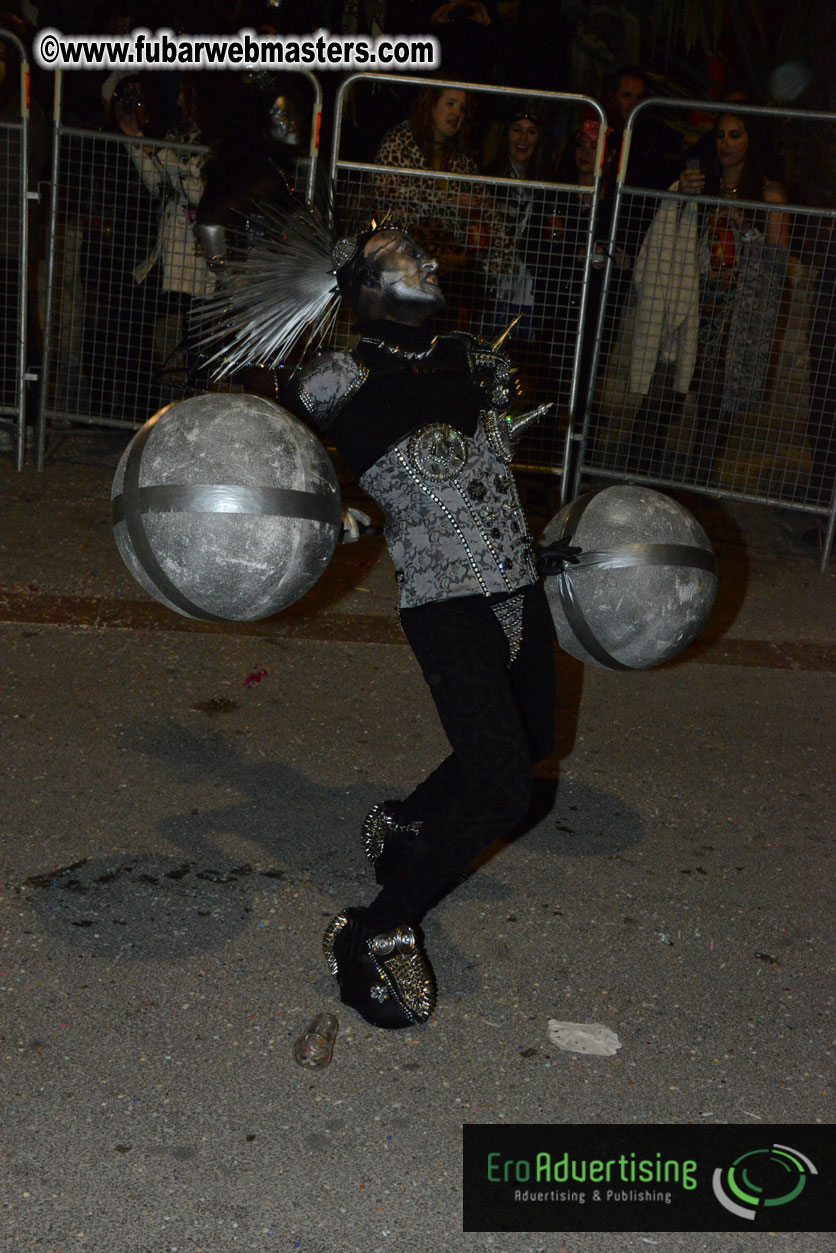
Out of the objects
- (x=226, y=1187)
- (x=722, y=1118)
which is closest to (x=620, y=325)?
(x=722, y=1118)

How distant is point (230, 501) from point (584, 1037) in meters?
1.61

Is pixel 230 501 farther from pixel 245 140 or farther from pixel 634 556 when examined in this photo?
pixel 245 140

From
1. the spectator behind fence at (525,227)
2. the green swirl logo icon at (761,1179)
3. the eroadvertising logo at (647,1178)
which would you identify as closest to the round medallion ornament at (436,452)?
the eroadvertising logo at (647,1178)

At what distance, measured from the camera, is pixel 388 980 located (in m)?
3.20

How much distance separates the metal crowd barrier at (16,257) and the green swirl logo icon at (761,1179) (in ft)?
19.6

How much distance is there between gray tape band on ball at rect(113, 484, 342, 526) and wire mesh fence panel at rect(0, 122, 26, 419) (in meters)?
4.55

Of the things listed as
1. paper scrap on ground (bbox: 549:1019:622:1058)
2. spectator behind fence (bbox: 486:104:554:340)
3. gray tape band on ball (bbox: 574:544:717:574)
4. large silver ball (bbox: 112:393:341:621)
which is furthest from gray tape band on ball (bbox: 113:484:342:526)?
spectator behind fence (bbox: 486:104:554:340)

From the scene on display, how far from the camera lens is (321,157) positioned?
23.9 feet

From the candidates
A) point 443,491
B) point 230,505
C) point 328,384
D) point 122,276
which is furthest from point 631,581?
point 122,276

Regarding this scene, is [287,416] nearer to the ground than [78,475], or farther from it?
farther from it

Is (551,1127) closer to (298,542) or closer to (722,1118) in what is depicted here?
(722,1118)

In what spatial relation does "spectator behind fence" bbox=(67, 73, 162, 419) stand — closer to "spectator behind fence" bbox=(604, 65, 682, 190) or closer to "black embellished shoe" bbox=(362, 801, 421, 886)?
"spectator behind fence" bbox=(604, 65, 682, 190)

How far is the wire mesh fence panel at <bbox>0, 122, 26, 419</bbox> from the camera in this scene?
717cm

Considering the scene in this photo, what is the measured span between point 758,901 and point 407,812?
1.12 metres
